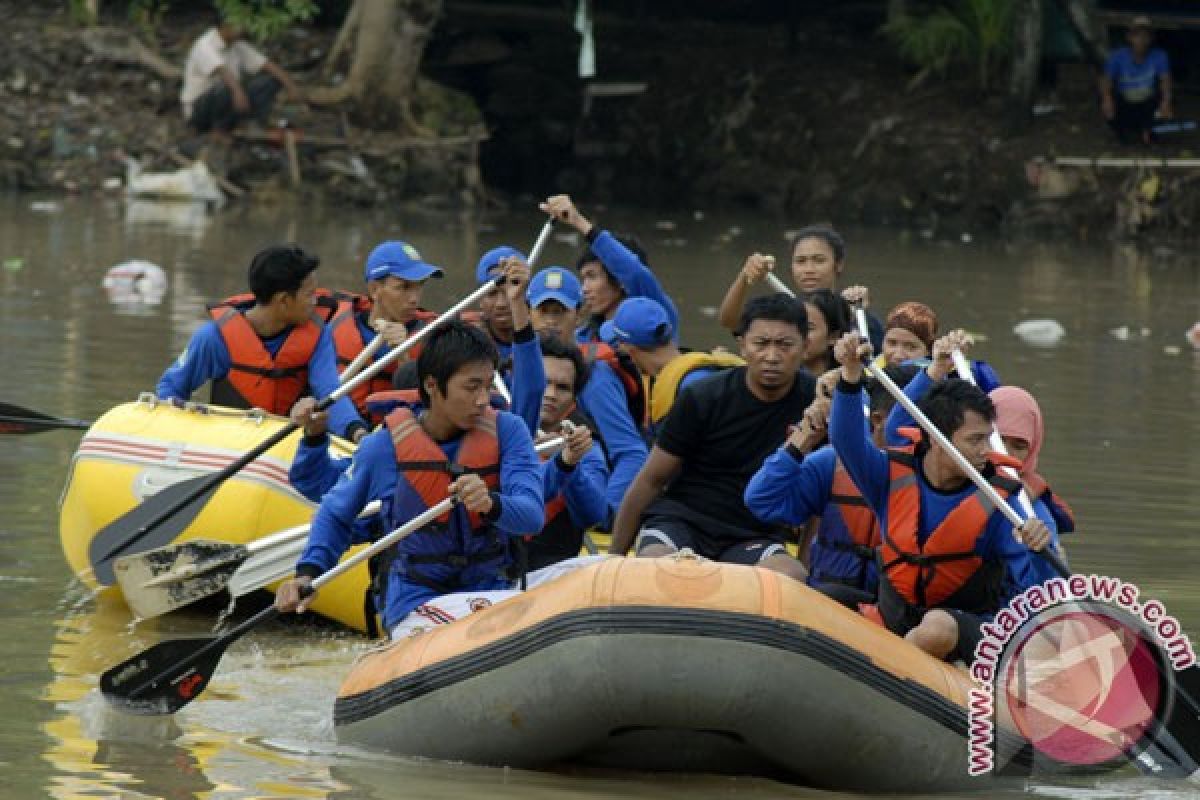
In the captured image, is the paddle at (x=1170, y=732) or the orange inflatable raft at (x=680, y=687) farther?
the paddle at (x=1170, y=732)

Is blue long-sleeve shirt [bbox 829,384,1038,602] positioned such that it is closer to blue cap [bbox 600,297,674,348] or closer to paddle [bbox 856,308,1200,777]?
paddle [bbox 856,308,1200,777]

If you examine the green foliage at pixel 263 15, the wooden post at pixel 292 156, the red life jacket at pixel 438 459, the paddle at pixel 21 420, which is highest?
the red life jacket at pixel 438 459

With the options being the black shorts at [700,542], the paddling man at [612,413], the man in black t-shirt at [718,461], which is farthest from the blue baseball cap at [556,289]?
the black shorts at [700,542]

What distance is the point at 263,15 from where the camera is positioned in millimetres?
23656

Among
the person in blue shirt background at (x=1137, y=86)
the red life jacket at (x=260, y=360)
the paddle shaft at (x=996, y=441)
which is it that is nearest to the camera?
the paddle shaft at (x=996, y=441)

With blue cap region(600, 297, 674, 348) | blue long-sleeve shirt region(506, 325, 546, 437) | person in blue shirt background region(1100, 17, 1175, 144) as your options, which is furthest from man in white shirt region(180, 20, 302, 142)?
blue long-sleeve shirt region(506, 325, 546, 437)

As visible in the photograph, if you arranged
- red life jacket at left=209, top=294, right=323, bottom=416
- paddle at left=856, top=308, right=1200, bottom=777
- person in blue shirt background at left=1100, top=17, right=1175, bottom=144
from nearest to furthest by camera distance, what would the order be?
paddle at left=856, top=308, right=1200, bottom=777, red life jacket at left=209, top=294, right=323, bottom=416, person in blue shirt background at left=1100, top=17, right=1175, bottom=144

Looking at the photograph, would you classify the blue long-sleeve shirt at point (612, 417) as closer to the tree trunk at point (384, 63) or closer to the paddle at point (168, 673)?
the paddle at point (168, 673)

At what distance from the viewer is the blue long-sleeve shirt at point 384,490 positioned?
672 cm

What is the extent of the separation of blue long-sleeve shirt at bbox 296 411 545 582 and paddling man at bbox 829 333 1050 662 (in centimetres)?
83

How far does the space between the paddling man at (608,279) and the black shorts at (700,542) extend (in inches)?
58.6

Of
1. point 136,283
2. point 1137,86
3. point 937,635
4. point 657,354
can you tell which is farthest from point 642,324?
point 1137,86

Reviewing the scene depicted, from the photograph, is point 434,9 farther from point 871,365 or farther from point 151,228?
point 871,365

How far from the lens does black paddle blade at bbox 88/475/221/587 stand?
8.31 m
